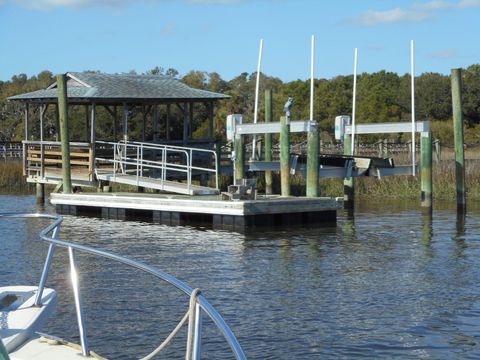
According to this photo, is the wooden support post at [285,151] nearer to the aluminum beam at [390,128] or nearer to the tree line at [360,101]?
the aluminum beam at [390,128]

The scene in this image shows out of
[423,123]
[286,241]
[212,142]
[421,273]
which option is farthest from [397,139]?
[421,273]

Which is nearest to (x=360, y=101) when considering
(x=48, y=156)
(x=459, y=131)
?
(x=48, y=156)

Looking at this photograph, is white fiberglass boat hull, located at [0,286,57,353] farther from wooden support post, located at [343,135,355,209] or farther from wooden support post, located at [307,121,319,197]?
wooden support post, located at [343,135,355,209]

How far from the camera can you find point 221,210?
2347cm

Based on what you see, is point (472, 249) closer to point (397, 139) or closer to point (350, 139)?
point (350, 139)

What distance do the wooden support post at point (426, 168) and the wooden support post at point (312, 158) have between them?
336cm

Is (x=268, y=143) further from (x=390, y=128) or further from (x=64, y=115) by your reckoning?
(x=64, y=115)

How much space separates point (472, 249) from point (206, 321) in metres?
8.79

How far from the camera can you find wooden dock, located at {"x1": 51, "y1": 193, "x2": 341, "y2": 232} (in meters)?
23.3

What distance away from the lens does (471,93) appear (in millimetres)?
70938

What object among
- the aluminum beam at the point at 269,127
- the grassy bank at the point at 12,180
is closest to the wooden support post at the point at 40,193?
the grassy bank at the point at 12,180

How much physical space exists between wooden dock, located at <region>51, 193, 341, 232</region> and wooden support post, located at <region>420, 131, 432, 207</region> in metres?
3.18

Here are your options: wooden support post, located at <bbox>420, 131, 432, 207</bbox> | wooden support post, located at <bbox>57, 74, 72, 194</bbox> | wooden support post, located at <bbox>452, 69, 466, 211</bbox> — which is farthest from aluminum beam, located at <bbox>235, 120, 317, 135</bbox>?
wooden support post, located at <bbox>57, 74, 72, 194</bbox>

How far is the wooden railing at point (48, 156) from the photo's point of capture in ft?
98.6
